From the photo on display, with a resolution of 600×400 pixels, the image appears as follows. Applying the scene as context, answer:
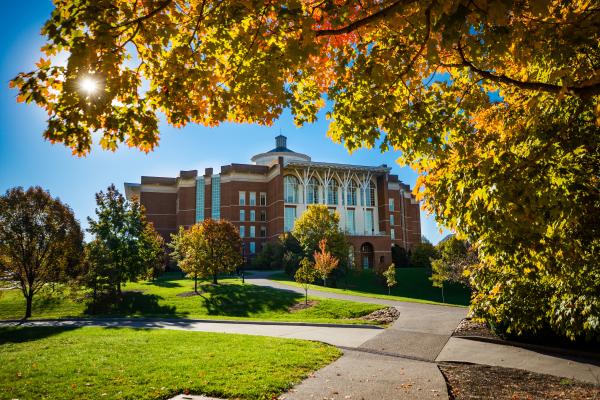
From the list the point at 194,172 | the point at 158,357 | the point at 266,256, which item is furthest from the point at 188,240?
the point at 194,172

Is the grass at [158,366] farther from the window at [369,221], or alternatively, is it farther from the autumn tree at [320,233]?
the window at [369,221]

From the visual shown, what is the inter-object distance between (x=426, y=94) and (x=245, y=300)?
21.5 m

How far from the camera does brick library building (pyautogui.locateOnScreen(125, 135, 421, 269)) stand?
60.3m

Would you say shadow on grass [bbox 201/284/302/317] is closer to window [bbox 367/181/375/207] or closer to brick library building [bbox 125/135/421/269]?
brick library building [bbox 125/135/421/269]

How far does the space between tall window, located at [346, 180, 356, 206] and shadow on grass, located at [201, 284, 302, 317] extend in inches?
1440

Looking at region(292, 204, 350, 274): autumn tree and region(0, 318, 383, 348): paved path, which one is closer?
region(0, 318, 383, 348): paved path

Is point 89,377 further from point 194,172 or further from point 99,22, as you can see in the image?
point 194,172

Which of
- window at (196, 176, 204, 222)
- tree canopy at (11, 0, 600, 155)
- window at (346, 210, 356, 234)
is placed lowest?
tree canopy at (11, 0, 600, 155)

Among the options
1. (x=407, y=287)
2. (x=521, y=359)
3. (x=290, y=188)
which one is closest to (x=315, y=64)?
(x=521, y=359)

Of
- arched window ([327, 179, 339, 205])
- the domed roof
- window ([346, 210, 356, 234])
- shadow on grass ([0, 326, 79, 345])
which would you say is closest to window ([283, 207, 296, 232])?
arched window ([327, 179, 339, 205])

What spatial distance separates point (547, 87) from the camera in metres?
4.39

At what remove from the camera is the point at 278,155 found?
74812mm

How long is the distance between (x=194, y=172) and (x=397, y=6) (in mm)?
66490

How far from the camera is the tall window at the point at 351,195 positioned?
210 ft
